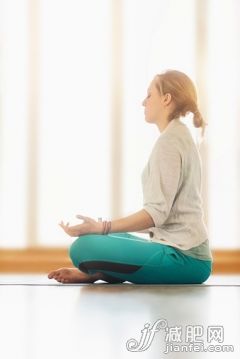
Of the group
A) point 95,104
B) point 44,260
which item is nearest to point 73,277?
point 44,260

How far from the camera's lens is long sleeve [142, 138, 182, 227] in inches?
89.8

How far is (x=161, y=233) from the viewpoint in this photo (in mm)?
2359

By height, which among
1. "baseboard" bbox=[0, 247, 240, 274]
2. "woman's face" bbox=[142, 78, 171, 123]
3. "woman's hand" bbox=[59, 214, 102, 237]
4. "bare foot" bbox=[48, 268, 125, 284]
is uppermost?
"woman's face" bbox=[142, 78, 171, 123]

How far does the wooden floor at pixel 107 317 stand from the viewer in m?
1.25

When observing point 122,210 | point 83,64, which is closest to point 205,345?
point 122,210

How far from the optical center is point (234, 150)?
143 inches

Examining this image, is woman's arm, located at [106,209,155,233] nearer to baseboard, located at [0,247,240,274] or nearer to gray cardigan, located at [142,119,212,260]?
gray cardigan, located at [142,119,212,260]

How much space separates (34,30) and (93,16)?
31cm

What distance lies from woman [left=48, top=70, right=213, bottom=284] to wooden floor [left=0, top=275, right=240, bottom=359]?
0.06 metres

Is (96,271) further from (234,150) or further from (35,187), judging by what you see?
(234,150)

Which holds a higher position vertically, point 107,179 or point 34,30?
point 34,30

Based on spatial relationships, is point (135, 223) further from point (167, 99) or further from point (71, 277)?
point (167, 99)

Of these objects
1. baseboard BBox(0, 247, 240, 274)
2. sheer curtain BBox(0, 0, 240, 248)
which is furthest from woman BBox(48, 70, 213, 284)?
sheer curtain BBox(0, 0, 240, 248)

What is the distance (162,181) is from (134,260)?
0.90 feet
